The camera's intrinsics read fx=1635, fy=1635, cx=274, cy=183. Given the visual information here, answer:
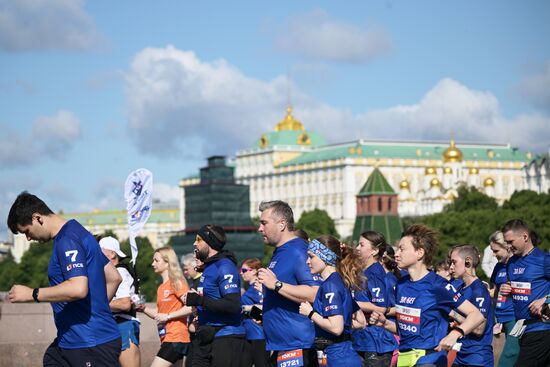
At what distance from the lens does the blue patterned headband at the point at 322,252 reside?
12.0 meters

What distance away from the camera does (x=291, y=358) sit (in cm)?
1218

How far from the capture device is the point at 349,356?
12086mm

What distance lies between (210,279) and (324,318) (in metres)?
2.23

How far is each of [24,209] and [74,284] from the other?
2.06 feet

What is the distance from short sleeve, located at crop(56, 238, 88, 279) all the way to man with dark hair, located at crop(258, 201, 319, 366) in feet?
5.92

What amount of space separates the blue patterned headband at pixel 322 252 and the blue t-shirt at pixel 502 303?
4461 millimetres

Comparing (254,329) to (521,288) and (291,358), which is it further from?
(291,358)

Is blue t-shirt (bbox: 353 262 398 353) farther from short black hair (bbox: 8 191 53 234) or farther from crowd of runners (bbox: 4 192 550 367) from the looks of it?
short black hair (bbox: 8 191 53 234)

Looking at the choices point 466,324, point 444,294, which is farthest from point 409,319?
point 466,324

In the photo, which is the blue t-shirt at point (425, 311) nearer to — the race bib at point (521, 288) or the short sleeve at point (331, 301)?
the short sleeve at point (331, 301)

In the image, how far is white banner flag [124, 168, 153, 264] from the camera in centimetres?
1739

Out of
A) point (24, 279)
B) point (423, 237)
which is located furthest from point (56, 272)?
point (24, 279)

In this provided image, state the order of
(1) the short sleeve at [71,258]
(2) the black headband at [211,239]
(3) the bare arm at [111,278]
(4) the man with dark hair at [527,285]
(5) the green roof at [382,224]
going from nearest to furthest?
(1) the short sleeve at [71,258] → (3) the bare arm at [111,278] → (2) the black headband at [211,239] → (4) the man with dark hair at [527,285] → (5) the green roof at [382,224]

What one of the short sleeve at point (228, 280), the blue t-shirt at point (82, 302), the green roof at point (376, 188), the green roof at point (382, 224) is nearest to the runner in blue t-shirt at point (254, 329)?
the short sleeve at point (228, 280)
